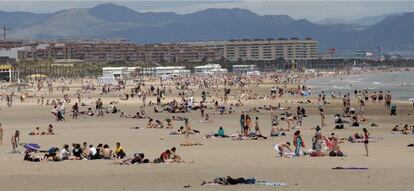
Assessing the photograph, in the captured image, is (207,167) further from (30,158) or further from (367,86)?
(367,86)

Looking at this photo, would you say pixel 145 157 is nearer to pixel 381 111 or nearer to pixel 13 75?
pixel 381 111

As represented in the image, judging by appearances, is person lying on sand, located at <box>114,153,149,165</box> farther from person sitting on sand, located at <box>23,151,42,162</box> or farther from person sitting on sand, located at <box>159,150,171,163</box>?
person sitting on sand, located at <box>23,151,42,162</box>

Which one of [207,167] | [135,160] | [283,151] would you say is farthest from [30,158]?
[283,151]

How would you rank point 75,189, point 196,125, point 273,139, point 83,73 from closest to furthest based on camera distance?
point 75,189 < point 273,139 < point 196,125 < point 83,73

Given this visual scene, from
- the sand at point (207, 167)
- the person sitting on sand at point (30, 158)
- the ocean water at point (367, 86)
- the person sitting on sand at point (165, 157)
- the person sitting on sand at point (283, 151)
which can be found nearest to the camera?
the sand at point (207, 167)

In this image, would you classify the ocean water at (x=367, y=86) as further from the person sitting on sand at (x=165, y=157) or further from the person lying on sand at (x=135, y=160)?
the person lying on sand at (x=135, y=160)

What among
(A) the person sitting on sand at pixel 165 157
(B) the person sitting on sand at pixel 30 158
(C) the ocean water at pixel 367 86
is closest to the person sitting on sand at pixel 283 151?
(A) the person sitting on sand at pixel 165 157

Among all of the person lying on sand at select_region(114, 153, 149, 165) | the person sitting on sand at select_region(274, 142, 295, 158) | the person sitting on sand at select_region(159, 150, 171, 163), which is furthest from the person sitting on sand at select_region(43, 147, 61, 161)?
the person sitting on sand at select_region(274, 142, 295, 158)

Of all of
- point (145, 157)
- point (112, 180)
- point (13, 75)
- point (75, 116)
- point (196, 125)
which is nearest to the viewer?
point (112, 180)

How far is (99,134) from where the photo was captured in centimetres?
2731

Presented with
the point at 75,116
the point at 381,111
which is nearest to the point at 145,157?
the point at 75,116

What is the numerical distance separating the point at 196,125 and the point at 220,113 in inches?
292

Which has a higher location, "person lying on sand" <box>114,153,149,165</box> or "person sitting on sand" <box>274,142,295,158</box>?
"person sitting on sand" <box>274,142,295,158</box>

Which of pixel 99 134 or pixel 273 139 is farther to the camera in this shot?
pixel 99 134
